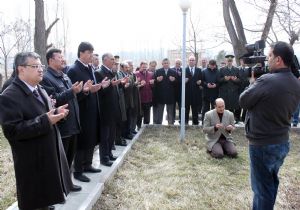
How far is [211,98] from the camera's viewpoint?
1052cm

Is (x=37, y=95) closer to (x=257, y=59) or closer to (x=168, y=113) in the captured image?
(x=257, y=59)

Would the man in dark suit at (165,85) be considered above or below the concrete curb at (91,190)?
above

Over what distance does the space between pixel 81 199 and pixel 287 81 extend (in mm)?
2890

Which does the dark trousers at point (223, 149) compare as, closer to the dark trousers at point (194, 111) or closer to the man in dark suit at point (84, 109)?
A: the man in dark suit at point (84, 109)

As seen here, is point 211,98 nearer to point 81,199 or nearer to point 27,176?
point 81,199

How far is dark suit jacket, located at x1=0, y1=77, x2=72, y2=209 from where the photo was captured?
10.3 feet

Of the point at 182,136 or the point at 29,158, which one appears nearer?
the point at 29,158

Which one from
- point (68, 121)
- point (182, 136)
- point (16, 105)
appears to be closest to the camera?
point (16, 105)

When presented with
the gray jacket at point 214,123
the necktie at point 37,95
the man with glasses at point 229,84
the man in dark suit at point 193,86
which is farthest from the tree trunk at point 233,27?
the necktie at point 37,95

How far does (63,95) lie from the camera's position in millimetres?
4418

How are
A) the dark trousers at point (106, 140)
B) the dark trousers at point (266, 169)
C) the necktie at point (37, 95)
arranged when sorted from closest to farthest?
the necktie at point (37, 95) < the dark trousers at point (266, 169) < the dark trousers at point (106, 140)

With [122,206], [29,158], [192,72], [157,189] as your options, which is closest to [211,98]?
[192,72]

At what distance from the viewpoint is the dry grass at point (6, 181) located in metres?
4.92

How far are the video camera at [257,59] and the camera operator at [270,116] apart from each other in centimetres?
28
